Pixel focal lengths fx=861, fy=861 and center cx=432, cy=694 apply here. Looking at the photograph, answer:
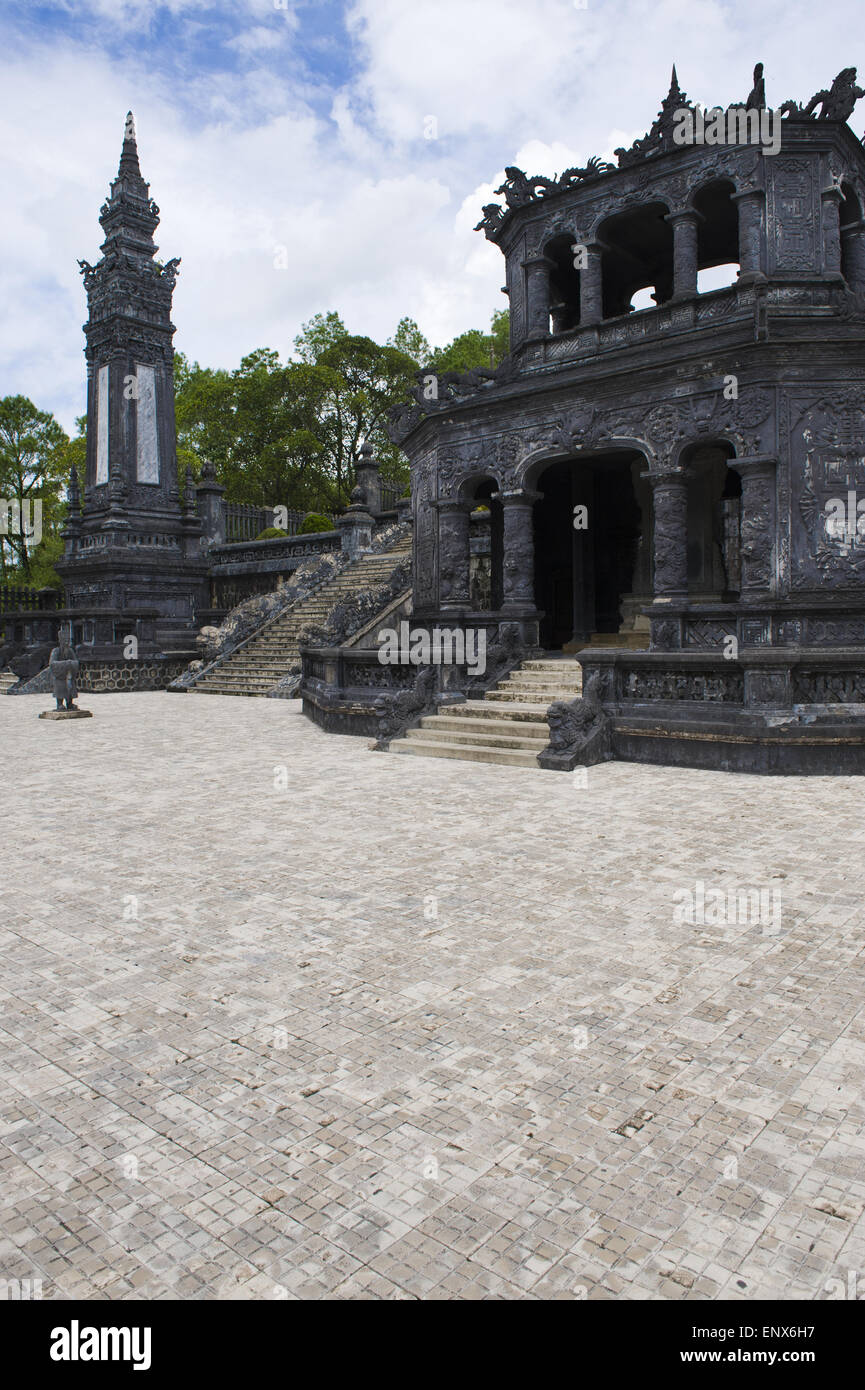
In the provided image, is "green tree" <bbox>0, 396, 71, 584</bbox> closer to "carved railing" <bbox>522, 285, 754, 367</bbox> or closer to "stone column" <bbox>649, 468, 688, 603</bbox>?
"carved railing" <bbox>522, 285, 754, 367</bbox>

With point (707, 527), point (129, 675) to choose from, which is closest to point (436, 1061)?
point (707, 527)

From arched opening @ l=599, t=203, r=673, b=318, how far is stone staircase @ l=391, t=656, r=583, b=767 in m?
7.85

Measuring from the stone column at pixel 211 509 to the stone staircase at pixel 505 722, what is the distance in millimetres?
19802

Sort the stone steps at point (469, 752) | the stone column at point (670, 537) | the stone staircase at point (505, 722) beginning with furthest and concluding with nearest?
the stone column at point (670, 537), the stone staircase at point (505, 722), the stone steps at point (469, 752)

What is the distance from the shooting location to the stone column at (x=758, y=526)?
10.9 metres

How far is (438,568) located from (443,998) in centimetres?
1185

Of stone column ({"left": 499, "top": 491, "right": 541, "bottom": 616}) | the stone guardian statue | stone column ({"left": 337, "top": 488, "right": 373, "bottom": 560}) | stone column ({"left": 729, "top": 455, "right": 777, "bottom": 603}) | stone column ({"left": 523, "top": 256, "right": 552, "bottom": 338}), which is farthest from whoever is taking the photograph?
stone column ({"left": 337, "top": 488, "right": 373, "bottom": 560})

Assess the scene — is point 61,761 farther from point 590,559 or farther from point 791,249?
point 791,249

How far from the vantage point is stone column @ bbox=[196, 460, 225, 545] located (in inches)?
1182

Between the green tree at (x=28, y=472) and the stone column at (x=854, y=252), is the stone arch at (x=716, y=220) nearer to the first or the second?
the stone column at (x=854, y=252)

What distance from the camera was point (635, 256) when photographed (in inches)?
655

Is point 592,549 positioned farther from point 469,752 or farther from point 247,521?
point 247,521

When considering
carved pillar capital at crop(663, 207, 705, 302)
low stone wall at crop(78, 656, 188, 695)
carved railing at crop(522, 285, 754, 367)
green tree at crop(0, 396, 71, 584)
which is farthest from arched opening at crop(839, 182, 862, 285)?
green tree at crop(0, 396, 71, 584)

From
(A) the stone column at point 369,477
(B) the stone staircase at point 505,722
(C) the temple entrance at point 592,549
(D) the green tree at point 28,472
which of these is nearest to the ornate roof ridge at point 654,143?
(C) the temple entrance at point 592,549
